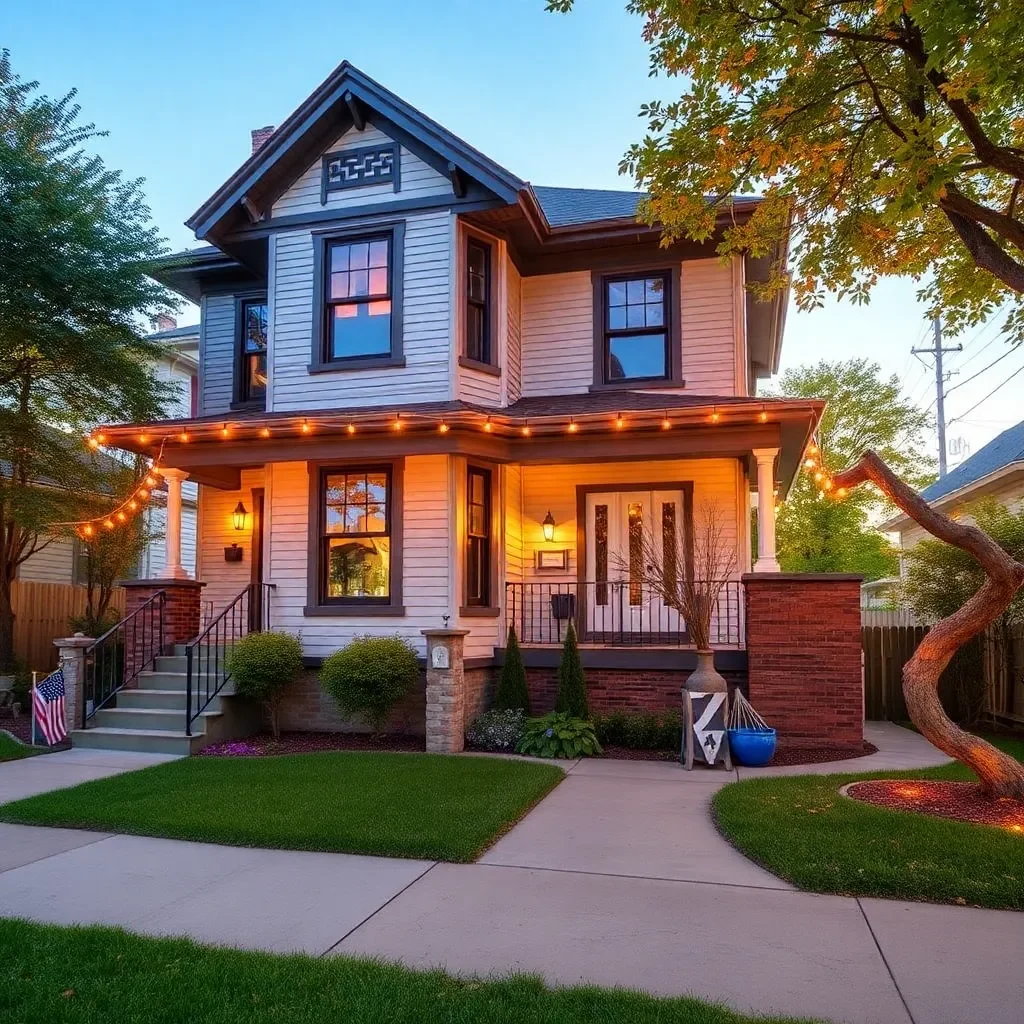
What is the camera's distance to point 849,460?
96.6 ft

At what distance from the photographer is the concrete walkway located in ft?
11.2

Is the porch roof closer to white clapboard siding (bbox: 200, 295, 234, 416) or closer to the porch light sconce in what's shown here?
the porch light sconce

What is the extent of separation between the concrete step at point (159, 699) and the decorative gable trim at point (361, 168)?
635cm

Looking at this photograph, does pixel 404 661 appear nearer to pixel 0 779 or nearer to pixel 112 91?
pixel 0 779

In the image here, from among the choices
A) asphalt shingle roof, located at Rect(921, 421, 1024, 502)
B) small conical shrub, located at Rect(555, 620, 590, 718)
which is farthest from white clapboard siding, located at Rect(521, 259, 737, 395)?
asphalt shingle roof, located at Rect(921, 421, 1024, 502)

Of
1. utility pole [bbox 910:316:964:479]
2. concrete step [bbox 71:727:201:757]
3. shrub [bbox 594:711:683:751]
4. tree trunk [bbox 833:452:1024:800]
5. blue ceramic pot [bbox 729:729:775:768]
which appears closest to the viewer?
tree trunk [bbox 833:452:1024:800]

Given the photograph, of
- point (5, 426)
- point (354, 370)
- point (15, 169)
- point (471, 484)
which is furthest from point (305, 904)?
point (15, 169)

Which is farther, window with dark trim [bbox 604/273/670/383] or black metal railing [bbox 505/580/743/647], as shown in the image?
window with dark trim [bbox 604/273/670/383]

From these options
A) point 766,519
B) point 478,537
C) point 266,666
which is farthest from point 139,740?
point 766,519

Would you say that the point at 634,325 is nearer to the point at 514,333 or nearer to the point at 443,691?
the point at 514,333

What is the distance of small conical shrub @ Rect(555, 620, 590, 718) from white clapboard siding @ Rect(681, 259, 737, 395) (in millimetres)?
3803

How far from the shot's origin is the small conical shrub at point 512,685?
9.37m

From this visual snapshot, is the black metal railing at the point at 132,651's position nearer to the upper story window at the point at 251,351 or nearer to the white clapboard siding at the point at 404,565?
the white clapboard siding at the point at 404,565

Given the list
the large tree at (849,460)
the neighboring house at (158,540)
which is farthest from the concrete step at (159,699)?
the large tree at (849,460)
